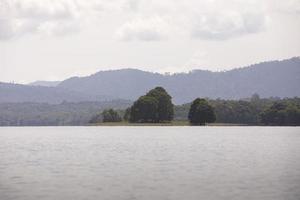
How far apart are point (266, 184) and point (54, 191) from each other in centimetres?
1778

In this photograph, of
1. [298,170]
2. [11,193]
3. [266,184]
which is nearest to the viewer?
[11,193]

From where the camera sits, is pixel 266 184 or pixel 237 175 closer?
pixel 266 184

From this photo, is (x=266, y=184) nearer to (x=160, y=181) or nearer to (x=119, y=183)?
(x=160, y=181)

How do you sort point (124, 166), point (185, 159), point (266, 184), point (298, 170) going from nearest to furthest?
1. point (266, 184)
2. point (298, 170)
3. point (124, 166)
4. point (185, 159)

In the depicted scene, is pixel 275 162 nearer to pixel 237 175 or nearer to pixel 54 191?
pixel 237 175

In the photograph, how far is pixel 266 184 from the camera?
49.7 meters

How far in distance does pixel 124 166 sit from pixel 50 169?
27.5 ft

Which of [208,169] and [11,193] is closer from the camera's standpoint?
[11,193]

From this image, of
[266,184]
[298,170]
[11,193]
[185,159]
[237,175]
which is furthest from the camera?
[185,159]

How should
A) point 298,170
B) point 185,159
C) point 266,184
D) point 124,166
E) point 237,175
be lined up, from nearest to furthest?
point 266,184 → point 237,175 → point 298,170 → point 124,166 → point 185,159

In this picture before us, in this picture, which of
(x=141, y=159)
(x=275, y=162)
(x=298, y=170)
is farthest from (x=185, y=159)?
(x=298, y=170)

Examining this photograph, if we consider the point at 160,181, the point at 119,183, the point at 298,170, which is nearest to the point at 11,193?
the point at 119,183

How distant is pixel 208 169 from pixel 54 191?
21028 millimetres

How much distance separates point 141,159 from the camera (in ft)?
252
